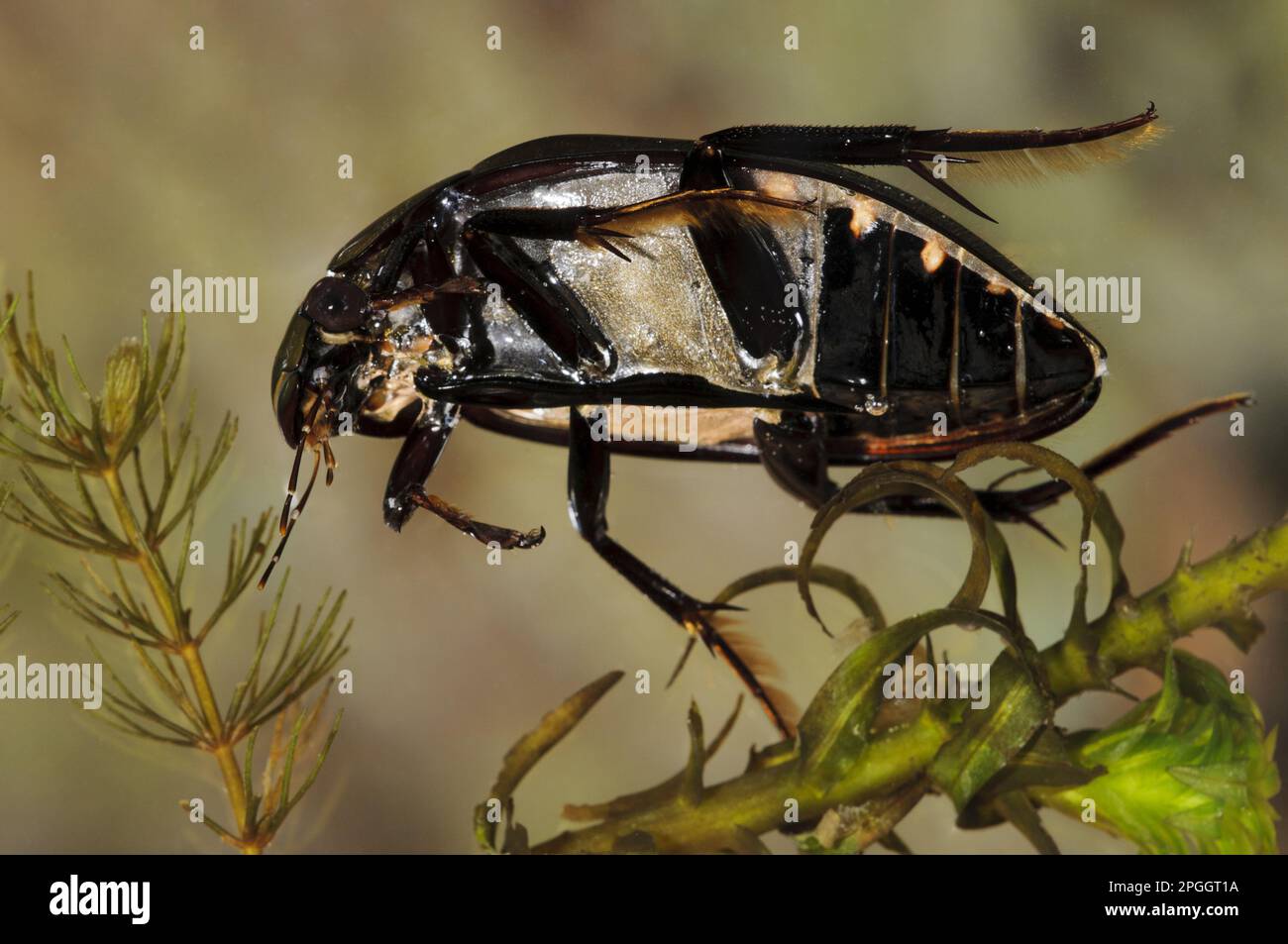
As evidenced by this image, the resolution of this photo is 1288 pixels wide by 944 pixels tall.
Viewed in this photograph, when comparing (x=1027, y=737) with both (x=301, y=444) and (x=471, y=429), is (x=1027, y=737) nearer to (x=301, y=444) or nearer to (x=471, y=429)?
(x=301, y=444)

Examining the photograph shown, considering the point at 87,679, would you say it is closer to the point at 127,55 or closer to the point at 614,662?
the point at 614,662

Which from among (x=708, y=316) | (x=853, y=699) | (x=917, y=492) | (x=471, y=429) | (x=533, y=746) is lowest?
(x=533, y=746)

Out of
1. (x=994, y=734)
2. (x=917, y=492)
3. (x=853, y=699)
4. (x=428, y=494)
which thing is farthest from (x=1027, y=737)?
(x=428, y=494)

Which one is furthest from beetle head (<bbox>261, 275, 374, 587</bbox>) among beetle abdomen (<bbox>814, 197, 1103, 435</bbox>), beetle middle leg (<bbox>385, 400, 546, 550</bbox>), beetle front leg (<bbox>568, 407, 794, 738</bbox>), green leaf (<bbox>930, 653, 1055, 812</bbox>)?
green leaf (<bbox>930, 653, 1055, 812</bbox>)

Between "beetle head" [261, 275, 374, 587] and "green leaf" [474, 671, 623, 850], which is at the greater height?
"beetle head" [261, 275, 374, 587]

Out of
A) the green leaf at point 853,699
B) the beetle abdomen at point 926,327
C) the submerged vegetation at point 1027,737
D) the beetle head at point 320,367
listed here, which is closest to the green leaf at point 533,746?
the submerged vegetation at point 1027,737

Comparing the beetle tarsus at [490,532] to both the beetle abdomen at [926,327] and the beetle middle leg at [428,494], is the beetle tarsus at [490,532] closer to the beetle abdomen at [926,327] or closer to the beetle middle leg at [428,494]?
the beetle middle leg at [428,494]

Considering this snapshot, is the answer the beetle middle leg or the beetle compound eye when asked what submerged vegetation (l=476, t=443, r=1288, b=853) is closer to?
the beetle middle leg
